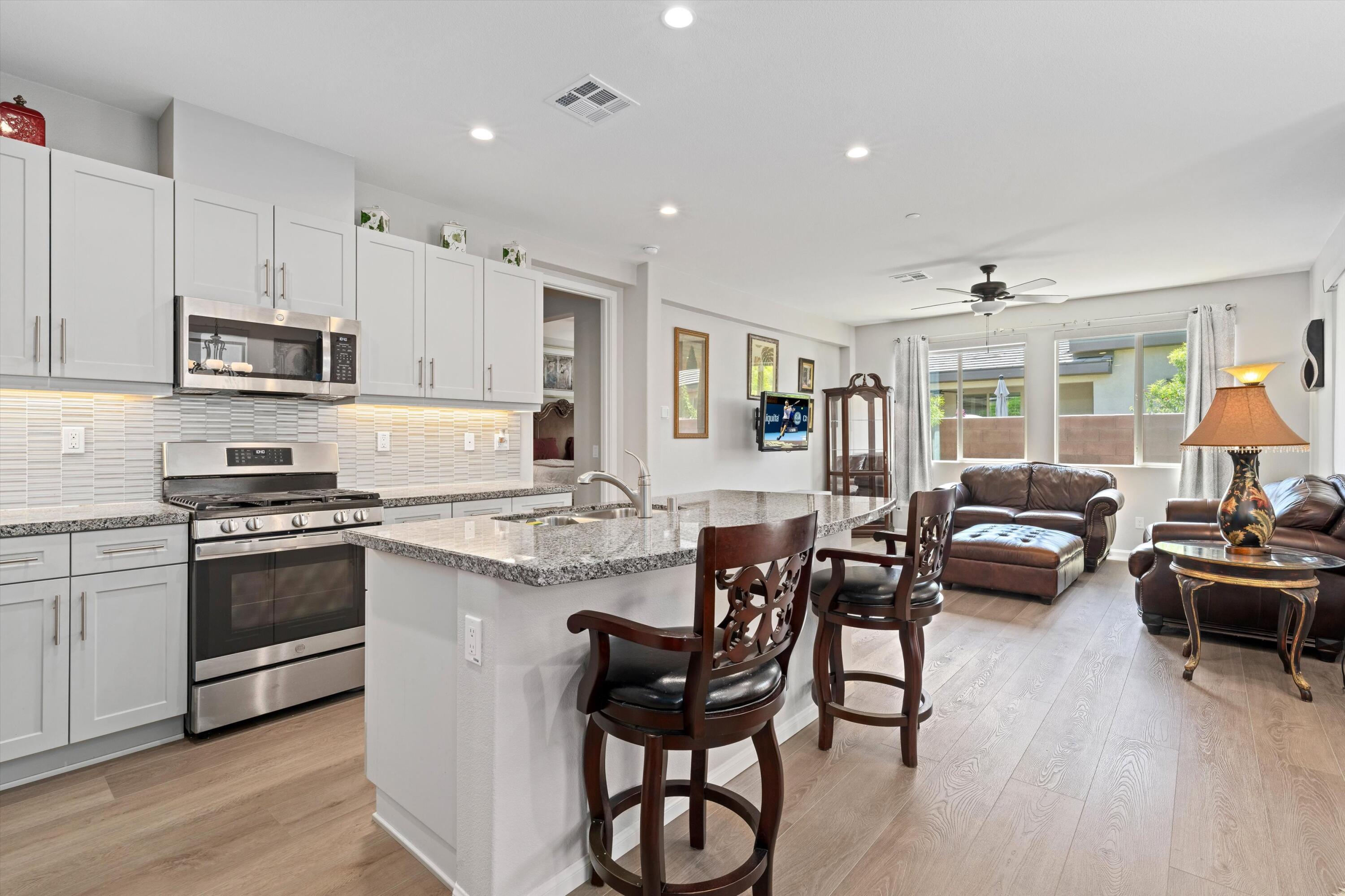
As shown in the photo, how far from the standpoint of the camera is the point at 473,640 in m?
1.57

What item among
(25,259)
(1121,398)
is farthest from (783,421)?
(25,259)

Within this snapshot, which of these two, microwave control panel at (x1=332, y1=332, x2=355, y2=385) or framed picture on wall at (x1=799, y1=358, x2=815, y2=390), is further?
framed picture on wall at (x1=799, y1=358, x2=815, y2=390)

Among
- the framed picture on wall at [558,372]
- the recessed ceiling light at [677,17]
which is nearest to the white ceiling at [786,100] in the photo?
the recessed ceiling light at [677,17]

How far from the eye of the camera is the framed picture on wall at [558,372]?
6461mm

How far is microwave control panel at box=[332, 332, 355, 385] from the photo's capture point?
3.23m

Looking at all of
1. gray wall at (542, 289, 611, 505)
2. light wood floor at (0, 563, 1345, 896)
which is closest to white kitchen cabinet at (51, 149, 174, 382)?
light wood floor at (0, 563, 1345, 896)

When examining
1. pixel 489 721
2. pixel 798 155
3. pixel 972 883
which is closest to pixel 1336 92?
pixel 798 155

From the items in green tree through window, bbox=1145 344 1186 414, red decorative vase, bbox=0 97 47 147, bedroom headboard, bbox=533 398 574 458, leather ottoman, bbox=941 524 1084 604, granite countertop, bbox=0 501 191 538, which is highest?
red decorative vase, bbox=0 97 47 147

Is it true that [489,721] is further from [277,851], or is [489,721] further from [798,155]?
[798,155]

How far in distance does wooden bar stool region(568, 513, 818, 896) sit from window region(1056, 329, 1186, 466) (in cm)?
682

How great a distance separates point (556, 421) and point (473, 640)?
535 cm

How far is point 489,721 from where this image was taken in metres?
1.53

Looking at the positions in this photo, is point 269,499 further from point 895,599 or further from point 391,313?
point 895,599

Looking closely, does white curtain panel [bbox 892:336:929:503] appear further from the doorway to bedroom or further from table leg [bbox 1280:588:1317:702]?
table leg [bbox 1280:588:1317:702]
